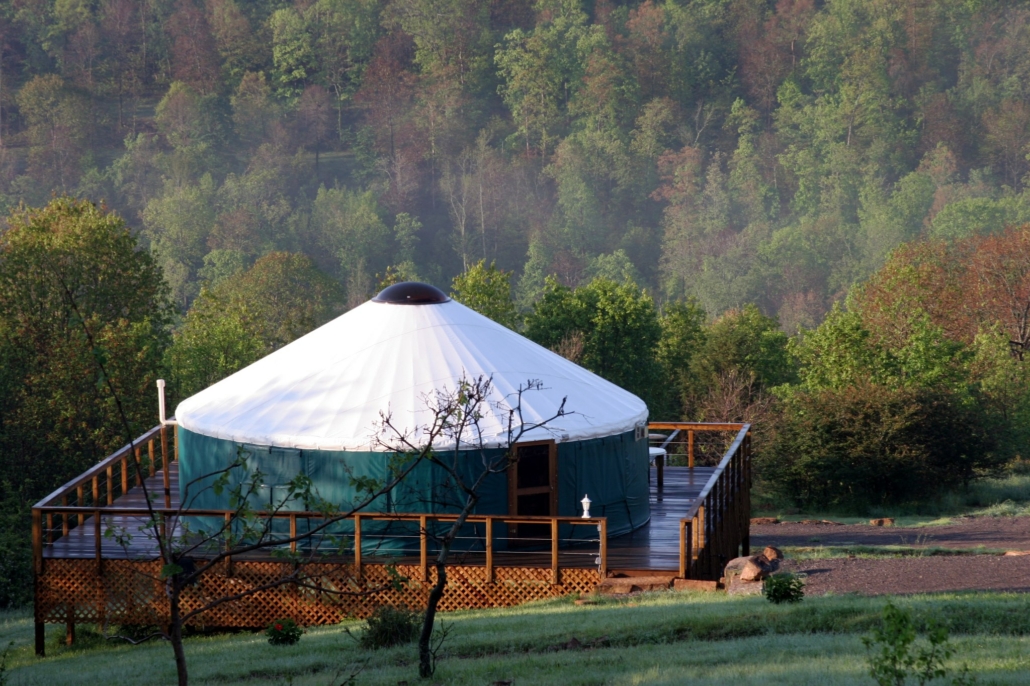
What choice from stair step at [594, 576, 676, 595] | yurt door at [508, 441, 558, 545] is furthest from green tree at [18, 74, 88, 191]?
stair step at [594, 576, 676, 595]

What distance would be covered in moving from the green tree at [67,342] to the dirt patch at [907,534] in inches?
418

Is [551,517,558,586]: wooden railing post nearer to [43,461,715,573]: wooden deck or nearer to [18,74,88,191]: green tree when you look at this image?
[43,461,715,573]: wooden deck

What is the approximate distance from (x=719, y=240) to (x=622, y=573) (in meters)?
70.8

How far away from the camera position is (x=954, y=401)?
23906 millimetres

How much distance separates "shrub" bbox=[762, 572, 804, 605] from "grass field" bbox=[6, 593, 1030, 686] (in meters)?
0.11

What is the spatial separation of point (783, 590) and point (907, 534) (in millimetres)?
8680

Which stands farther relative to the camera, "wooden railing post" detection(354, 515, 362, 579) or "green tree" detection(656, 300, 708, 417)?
"green tree" detection(656, 300, 708, 417)

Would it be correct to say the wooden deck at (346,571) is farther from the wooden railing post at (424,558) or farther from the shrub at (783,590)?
the shrub at (783,590)

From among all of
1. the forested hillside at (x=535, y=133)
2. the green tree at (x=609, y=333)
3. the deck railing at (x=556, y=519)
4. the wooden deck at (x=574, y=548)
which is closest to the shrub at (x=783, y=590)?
the deck railing at (x=556, y=519)

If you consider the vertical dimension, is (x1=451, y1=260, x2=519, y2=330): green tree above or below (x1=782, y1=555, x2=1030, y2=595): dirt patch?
above

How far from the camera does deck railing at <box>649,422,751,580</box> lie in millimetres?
10570

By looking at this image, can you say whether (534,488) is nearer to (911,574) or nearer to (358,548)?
(358,548)

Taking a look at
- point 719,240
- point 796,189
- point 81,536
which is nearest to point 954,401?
point 81,536

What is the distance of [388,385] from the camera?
12.1 m
